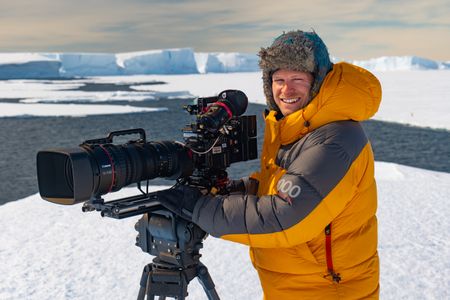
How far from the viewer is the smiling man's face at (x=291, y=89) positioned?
1682 mm

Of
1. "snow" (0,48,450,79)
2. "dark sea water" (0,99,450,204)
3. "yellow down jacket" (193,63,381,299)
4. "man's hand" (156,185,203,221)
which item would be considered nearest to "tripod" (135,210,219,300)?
"man's hand" (156,185,203,221)

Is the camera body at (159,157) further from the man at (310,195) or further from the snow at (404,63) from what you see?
the snow at (404,63)

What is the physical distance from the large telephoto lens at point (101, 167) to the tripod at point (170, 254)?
0.65ft

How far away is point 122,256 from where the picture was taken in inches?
152

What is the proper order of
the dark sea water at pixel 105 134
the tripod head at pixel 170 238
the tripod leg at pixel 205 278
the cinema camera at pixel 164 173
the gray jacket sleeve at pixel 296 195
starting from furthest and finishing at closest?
the dark sea water at pixel 105 134 → the tripod leg at pixel 205 278 → the tripod head at pixel 170 238 → the cinema camera at pixel 164 173 → the gray jacket sleeve at pixel 296 195

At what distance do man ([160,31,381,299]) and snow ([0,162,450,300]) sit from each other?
154 cm

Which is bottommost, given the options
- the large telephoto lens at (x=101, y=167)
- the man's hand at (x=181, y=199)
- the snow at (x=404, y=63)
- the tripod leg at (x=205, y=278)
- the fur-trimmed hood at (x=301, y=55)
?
the snow at (x=404, y=63)

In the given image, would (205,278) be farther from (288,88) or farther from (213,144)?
(288,88)

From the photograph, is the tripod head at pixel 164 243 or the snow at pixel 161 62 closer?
the tripod head at pixel 164 243

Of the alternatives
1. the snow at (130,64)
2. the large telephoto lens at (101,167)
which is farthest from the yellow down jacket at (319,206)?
the snow at (130,64)

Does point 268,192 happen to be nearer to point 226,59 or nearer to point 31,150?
point 31,150

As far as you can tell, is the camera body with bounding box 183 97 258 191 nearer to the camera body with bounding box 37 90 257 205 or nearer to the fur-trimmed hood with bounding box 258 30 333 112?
the camera body with bounding box 37 90 257 205

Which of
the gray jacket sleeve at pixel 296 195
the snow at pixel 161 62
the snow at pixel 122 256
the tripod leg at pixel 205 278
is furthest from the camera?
the snow at pixel 161 62

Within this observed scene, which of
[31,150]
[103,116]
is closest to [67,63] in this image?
[103,116]
